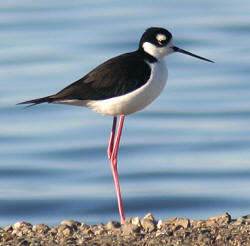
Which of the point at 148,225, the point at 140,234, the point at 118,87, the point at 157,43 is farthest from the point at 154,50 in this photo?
the point at 140,234

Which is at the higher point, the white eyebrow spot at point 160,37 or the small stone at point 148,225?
the white eyebrow spot at point 160,37

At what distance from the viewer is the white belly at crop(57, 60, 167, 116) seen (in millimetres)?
10602

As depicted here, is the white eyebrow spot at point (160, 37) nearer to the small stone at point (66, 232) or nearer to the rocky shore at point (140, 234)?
the rocky shore at point (140, 234)

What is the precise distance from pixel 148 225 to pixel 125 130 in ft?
22.8

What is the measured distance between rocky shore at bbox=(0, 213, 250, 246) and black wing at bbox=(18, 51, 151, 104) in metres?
1.16

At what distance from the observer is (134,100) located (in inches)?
419

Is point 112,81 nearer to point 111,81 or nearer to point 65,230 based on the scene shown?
point 111,81

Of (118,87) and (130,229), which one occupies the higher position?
(118,87)

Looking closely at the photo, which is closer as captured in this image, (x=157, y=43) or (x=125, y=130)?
(x=157, y=43)

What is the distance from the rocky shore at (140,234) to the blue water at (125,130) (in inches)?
164

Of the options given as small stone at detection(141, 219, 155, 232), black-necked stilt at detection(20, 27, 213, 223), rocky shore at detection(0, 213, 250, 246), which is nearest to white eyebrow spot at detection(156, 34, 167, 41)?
black-necked stilt at detection(20, 27, 213, 223)

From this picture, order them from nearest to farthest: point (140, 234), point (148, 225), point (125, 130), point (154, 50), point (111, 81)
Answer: point (140, 234), point (148, 225), point (111, 81), point (154, 50), point (125, 130)

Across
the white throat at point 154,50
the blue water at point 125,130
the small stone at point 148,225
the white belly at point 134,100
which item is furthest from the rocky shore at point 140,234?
the blue water at point 125,130

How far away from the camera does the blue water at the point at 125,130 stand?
14.6 meters
